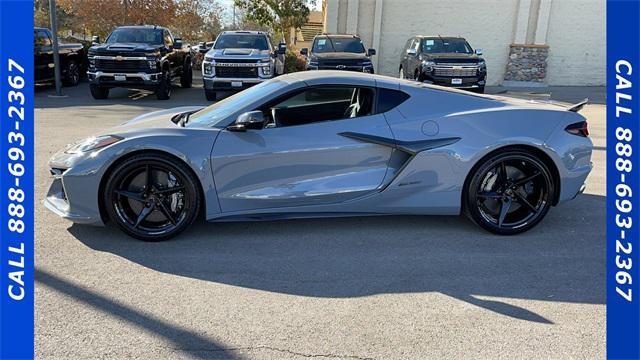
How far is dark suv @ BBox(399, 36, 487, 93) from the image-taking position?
15406 millimetres

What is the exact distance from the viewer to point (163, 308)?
10.8 ft

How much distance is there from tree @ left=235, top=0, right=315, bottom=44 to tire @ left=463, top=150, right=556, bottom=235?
78.0 ft

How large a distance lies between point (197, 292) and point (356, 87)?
225 centimetres

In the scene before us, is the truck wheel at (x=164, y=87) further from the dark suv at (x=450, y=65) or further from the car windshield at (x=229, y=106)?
the car windshield at (x=229, y=106)

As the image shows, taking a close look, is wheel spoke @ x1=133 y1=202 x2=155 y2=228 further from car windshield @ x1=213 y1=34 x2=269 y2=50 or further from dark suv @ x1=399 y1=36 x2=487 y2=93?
dark suv @ x1=399 y1=36 x2=487 y2=93

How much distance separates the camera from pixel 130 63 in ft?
44.0

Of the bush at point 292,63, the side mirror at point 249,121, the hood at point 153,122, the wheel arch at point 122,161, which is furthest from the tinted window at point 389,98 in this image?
the bush at point 292,63

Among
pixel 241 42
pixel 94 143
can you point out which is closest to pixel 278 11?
pixel 241 42

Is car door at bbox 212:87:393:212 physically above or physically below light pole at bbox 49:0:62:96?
below

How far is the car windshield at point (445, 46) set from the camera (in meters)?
16.5

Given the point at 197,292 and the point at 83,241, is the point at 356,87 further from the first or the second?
the point at 83,241

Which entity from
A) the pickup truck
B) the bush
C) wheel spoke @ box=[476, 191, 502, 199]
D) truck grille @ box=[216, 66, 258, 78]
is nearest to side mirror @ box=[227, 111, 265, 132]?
wheel spoke @ box=[476, 191, 502, 199]

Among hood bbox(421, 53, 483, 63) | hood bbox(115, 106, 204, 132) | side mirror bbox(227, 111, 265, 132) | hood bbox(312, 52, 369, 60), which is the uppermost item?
hood bbox(421, 53, 483, 63)

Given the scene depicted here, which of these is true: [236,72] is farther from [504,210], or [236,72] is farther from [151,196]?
[504,210]
